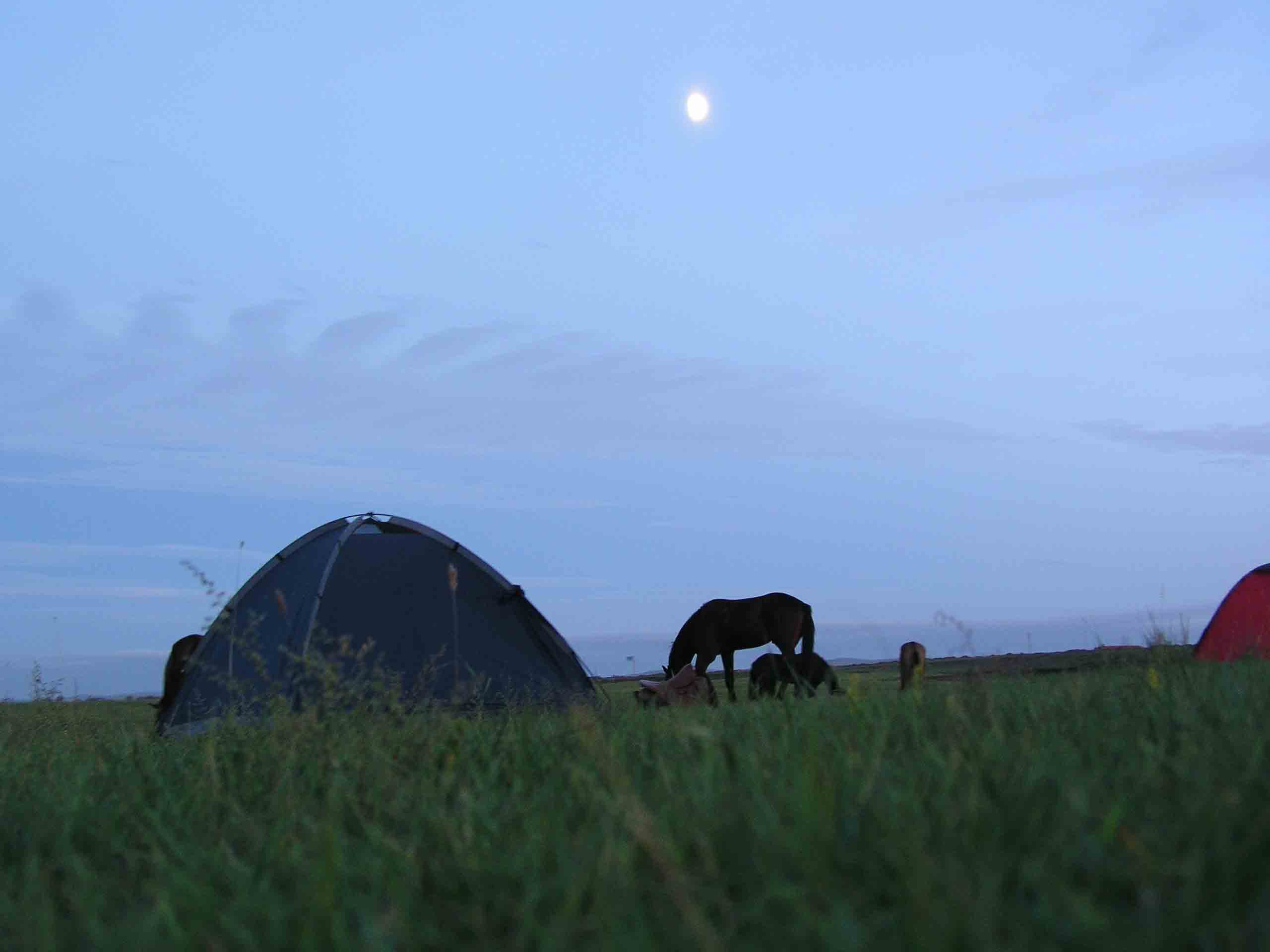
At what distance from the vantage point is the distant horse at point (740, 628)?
17938 mm

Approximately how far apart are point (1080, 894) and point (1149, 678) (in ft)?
12.1

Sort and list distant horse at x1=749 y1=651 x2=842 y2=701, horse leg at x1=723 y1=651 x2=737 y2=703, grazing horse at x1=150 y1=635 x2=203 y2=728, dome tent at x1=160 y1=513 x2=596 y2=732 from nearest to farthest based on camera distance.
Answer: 1. dome tent at x1=160 y1=513 x2=596 y2=732
2. grazing horse at x1=150 y1=635 x2=203 y2=728
3. distant horse at x1=749 y1=651 x2=842 y2=701
4. horse leg at x1=723 y1=651 x2=737 y2=703

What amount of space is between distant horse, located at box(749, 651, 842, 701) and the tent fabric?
403 centimetres

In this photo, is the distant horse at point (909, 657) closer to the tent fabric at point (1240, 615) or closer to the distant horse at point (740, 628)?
the tent fabric at point (1240, 615)

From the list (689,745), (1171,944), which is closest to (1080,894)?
(1171,944)

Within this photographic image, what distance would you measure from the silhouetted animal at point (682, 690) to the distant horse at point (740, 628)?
4002 millimetres

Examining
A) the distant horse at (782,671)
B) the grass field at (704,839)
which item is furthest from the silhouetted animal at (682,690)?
the grass field at (704,839)

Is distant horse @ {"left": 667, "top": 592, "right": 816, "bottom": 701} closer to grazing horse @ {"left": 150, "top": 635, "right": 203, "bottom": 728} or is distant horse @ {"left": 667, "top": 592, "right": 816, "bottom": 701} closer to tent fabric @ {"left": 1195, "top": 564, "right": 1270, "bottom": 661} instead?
tent fabric @ {"left": 1195, "top": 564, "right": 1270, "bottom": 661}

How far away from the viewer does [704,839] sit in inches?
92.5

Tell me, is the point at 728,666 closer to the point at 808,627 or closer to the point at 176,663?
the point at 808,627

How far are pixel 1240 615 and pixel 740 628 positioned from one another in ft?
24.1

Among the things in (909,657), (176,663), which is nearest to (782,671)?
(909,657)

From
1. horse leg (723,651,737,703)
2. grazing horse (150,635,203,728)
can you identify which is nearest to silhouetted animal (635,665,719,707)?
horse leg (723,651,737,703)

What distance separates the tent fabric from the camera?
12289mm
